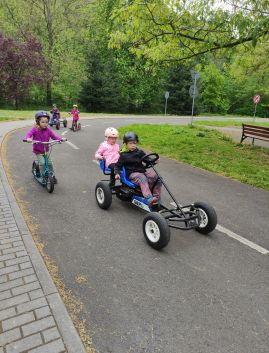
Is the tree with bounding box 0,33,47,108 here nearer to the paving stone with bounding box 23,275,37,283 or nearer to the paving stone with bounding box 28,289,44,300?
the paving stone with bounding box 23,275,37,283

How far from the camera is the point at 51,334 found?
2730 mm

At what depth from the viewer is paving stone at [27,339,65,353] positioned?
8.39 ft

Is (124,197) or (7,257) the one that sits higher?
(124,197)

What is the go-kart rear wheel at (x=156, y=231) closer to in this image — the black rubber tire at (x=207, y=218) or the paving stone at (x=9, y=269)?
the black rubber tire at (x=207, y=218)

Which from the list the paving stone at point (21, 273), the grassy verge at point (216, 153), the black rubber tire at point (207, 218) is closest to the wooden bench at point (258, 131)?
the grassy verge at point (216, 153)

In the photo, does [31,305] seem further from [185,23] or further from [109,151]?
[185,23]

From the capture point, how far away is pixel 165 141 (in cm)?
1357

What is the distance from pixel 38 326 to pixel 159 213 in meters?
2.43

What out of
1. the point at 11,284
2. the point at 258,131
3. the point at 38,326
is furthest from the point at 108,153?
the point at 258,131

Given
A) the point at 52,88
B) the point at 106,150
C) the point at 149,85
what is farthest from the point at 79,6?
the point at 106,150

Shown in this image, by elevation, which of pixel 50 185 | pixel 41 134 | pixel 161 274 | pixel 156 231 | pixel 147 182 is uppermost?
pixel 41 134

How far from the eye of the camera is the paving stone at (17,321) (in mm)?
2814

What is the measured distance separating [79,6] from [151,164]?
40476 mm

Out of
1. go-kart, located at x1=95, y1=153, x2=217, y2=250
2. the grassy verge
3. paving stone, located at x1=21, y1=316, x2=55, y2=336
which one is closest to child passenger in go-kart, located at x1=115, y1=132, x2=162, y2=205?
go-kart, located at x1=95, y1=153, x2=217, y2=250
